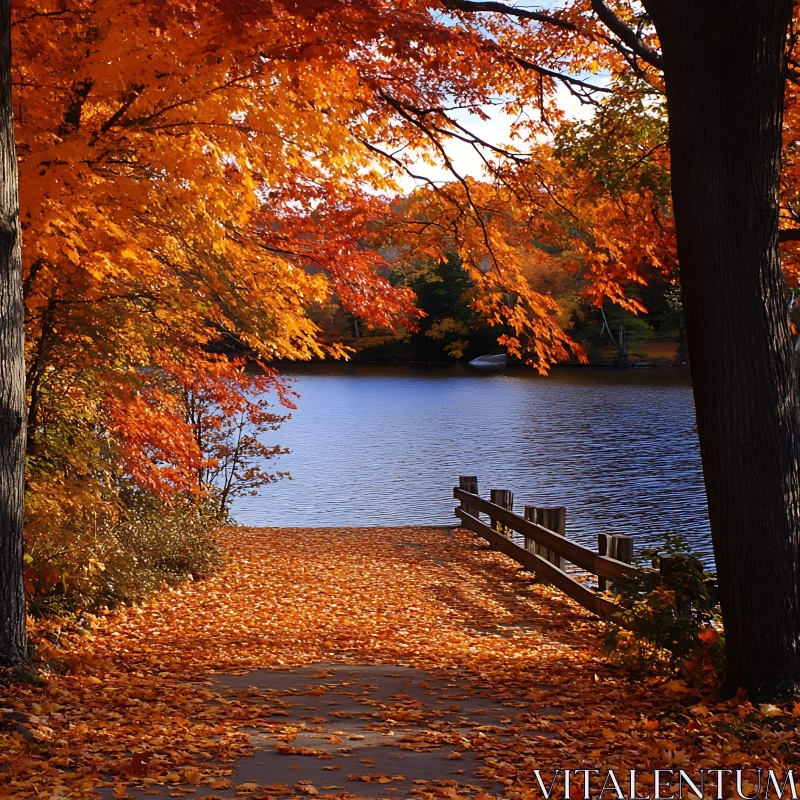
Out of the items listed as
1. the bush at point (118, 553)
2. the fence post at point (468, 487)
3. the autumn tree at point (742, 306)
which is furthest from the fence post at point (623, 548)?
the fence post at point (468, 487)

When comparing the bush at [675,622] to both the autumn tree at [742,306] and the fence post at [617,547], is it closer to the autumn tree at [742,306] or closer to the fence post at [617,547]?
the autumn tree at [742,306]

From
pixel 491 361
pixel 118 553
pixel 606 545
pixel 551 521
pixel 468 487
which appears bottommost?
pixel 468 487

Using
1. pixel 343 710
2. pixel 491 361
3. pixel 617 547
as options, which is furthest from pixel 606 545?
pixel 491 361

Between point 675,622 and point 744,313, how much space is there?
2.15 metres

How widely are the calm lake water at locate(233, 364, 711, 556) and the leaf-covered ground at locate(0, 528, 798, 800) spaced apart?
265cm

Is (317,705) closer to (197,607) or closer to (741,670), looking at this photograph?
(741,670)

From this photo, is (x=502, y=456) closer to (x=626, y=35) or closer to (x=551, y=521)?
(x=551, y=521)

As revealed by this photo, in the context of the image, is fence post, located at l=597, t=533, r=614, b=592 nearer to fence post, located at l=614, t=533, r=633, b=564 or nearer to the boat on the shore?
fence post, located at l=614, t=533, r=633, b=564

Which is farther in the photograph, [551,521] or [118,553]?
[551,521]

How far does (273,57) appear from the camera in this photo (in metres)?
7.54

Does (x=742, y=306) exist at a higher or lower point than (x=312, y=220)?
lower

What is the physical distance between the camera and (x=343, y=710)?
523cm

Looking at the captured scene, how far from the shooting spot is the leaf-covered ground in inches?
157

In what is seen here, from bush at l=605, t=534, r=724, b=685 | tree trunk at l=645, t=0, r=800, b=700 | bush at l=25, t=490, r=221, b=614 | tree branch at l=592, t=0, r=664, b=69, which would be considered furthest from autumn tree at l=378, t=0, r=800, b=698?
bush at l=25, t=490, r=221, b=614
